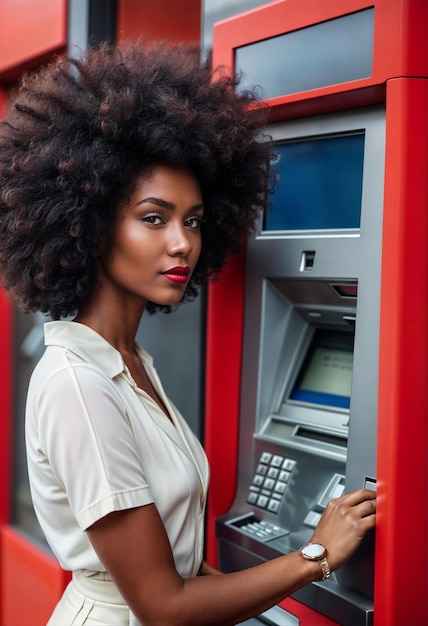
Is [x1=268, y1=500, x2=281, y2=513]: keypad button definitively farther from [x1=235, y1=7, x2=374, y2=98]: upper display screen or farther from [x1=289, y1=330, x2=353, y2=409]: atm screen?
[x1=235, y1=7, x2=374, y2=98]: upper display screen

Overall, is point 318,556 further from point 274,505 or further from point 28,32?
point 28,32

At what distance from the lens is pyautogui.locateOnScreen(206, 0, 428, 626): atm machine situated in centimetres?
153

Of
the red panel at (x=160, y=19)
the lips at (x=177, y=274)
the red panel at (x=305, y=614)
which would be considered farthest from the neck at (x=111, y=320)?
the red panel at (x=160, y=19)

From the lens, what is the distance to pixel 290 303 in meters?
2.01

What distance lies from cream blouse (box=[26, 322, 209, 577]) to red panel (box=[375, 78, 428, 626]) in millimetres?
429

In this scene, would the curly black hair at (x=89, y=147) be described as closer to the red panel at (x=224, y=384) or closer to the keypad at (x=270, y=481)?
the red panel at (x=224, y=384)

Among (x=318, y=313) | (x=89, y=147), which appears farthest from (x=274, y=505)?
(x=89, y=147)

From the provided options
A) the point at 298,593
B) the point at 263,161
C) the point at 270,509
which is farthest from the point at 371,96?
the point at 298,593

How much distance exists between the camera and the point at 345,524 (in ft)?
5.00

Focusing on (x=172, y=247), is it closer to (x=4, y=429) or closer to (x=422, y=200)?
(x=422, y=200)

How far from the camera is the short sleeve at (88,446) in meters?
1.34

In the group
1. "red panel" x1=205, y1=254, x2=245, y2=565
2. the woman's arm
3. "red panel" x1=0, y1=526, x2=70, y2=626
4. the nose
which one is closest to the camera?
the woman's arm

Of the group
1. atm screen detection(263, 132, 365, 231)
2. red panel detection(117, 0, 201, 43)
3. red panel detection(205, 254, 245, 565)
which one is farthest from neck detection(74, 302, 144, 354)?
red panel detection(117, 0, 201, 43)

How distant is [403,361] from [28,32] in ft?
7.20
